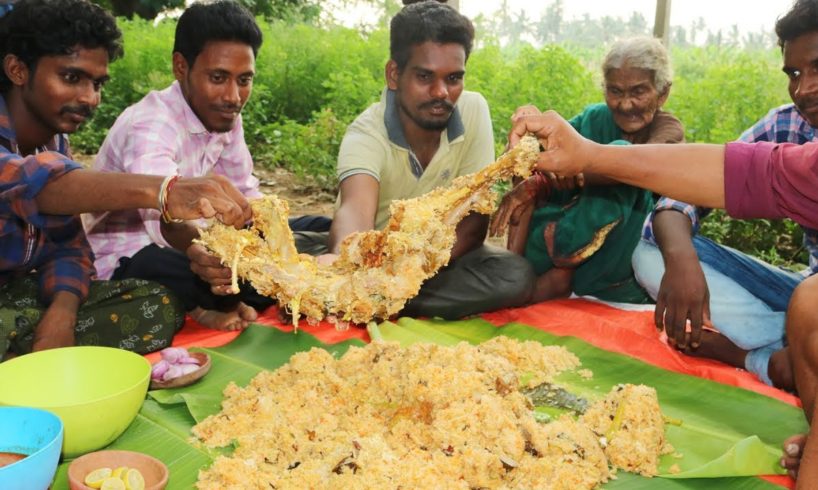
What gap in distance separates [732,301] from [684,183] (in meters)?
1.11

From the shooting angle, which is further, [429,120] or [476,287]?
[429,120]

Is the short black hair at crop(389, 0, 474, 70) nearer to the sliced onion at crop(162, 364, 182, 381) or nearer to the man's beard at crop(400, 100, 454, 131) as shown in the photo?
the man's beard at crop(400, 100, 454, 131)

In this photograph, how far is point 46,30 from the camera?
302 centimetres

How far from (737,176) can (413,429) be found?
1426mm

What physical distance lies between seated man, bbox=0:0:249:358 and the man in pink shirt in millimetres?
1984

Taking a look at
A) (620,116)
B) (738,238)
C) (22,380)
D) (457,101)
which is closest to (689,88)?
(738,238)

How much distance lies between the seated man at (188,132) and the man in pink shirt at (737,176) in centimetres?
183

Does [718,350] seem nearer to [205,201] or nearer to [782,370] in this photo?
[782,370]

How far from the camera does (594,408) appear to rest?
2.38 metres

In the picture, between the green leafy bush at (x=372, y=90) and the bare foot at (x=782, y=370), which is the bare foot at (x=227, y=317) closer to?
the bare foot at (x=782, y=370)

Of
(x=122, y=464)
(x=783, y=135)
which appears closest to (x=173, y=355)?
(x=122, y=464)

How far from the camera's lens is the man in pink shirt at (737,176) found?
214cm

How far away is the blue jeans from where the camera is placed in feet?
10.5

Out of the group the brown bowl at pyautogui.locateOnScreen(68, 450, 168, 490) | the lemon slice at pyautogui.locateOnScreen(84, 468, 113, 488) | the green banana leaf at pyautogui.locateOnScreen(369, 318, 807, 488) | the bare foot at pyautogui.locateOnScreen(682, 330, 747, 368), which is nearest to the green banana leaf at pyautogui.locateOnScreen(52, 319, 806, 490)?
the green banana leaf at pyautogui.locateOnScreen(369, 318, 807, 488)
